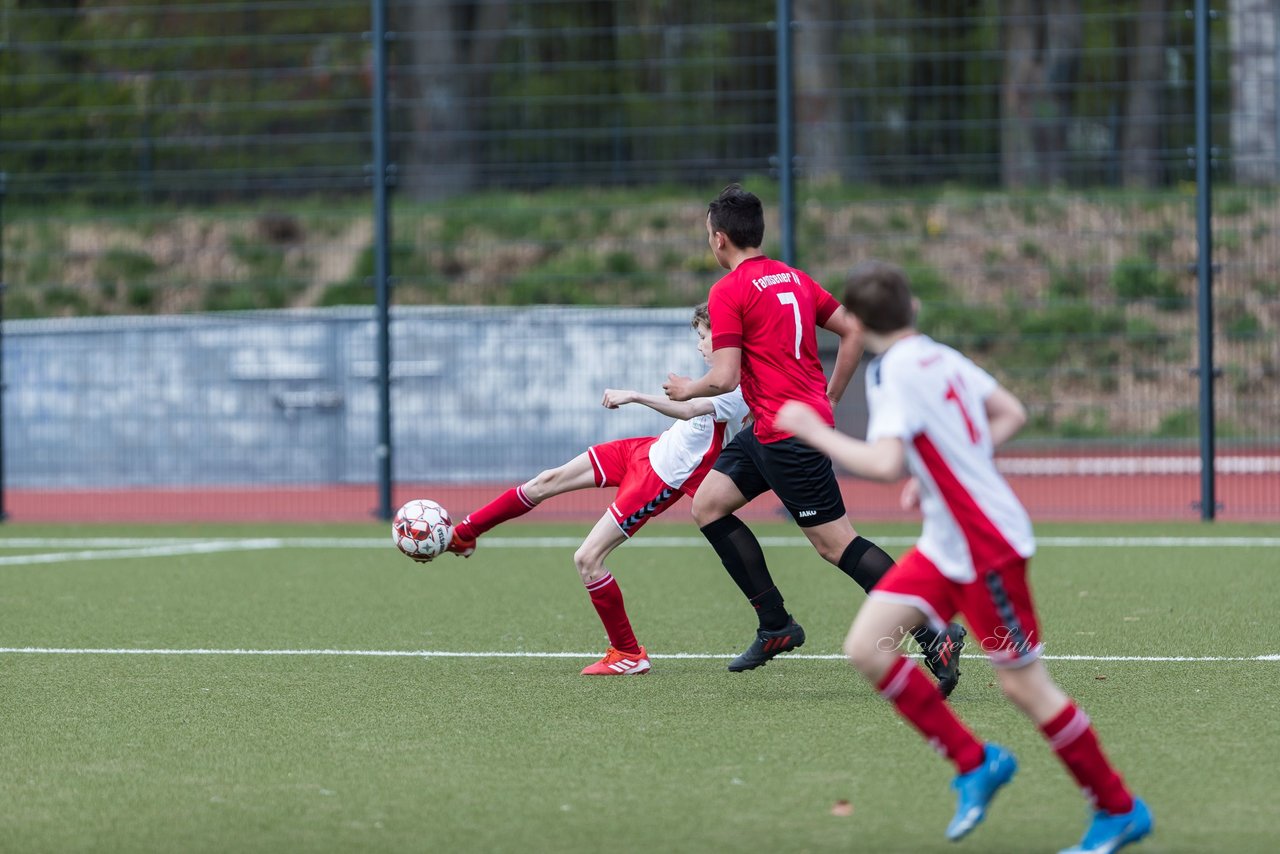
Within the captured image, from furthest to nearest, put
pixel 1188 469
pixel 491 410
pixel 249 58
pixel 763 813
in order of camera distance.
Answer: pixel 249 58
pixel 491 410
pixel 1188 469
pixel 763 813

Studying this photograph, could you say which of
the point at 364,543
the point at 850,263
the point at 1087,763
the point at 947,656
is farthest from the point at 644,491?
the point at 850,263

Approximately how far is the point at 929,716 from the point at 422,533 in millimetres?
3523

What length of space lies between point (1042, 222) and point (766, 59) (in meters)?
7.90

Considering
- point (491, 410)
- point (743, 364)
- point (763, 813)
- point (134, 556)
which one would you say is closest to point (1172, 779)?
point (763, 813)

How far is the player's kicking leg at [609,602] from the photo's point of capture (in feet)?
24.5

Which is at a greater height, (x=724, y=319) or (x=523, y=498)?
(x=724, y=319)

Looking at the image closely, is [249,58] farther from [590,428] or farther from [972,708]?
[972,708]

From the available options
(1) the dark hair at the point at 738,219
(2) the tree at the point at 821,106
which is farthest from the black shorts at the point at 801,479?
(2) the tree at the point at 821,106

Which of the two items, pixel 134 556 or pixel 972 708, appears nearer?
pixel 972 708

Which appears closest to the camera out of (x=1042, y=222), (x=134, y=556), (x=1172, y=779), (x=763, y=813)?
(x=763, y=813)

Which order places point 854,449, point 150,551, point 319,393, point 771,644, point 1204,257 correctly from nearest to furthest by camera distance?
point 854,449
point 771,644
point 150,551
point 1204,257
point 319,393

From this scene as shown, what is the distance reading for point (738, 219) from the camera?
22.5ft

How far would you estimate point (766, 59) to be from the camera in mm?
15234

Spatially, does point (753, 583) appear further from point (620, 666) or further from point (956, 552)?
point (956, 552)
